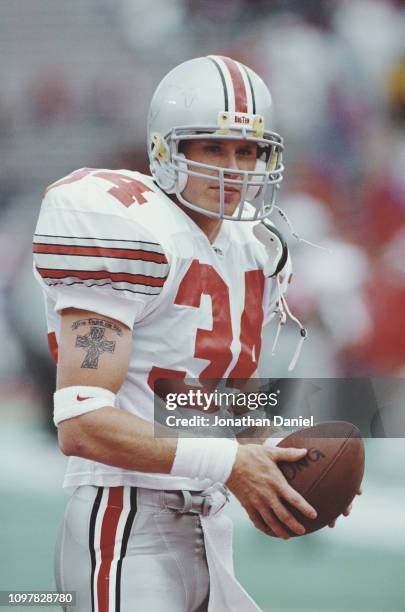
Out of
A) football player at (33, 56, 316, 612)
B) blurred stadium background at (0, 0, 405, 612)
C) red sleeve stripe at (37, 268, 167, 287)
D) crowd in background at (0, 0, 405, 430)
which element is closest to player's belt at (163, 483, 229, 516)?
football player at (33, 56, 316, 612)

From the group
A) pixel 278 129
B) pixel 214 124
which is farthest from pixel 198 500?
pixel 278 129

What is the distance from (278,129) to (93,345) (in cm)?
188

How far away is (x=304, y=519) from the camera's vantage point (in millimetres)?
1102

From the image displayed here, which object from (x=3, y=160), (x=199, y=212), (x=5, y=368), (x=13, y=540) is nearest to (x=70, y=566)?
(x=199, y=212)

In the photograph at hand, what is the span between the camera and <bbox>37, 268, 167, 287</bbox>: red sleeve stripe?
1089mm

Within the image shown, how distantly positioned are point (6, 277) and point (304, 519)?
1.68 m

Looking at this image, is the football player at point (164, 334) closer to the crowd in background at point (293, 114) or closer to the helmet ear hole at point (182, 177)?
the helmet ear hole at point (182, 177)

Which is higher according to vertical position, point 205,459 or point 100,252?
point 100,252

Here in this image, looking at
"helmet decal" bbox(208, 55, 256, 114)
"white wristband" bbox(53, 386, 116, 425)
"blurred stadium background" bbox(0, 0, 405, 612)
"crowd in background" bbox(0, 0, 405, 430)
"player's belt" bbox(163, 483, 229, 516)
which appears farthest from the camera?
"crowd in background" bbox(0, 0, 405, 430)

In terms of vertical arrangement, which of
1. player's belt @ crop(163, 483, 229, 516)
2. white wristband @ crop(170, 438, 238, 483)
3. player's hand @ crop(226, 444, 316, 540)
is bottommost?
player's belt @ crop(163, 483, 229, 516)

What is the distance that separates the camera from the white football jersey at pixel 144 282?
110 centimetres

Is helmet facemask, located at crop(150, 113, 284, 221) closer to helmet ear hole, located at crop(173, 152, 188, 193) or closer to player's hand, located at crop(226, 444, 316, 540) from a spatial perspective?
helmet ear hole, located at crop(173, 152, 188, 193)

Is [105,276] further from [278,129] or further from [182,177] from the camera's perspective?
[278,129]

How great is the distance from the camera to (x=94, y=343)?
1067mm
